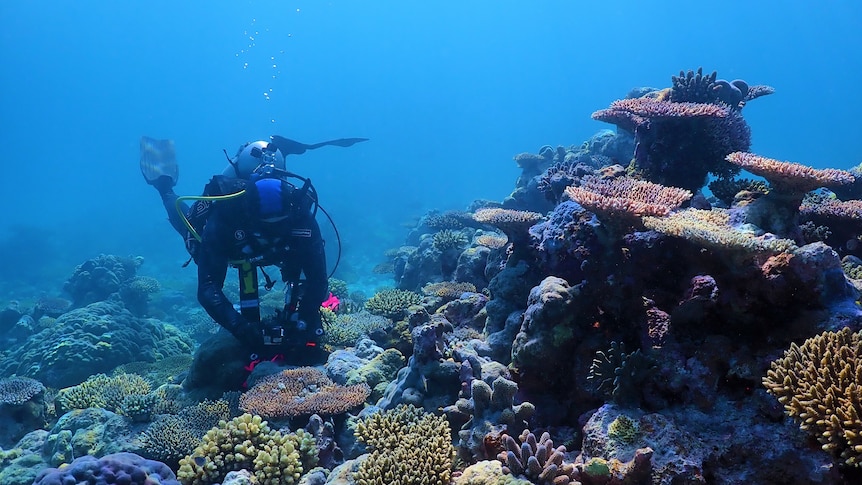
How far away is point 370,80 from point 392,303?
186m

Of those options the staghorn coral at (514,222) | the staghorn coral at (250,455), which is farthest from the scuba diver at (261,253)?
the staghorn coral at (514,222)

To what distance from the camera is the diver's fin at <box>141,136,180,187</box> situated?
13102 millimetres

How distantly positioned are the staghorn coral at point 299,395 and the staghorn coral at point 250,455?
0.47 meters

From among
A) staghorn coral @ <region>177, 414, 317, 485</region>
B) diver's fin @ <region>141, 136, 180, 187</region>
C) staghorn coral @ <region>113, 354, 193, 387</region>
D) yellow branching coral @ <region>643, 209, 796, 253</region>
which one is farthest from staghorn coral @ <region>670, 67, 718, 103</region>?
diver's fin @ <region>141, 136, 180, 187</region>

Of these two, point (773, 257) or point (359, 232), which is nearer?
point (773, 257)

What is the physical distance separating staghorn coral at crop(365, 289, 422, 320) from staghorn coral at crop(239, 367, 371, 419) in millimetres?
2655

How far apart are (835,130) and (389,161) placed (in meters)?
122

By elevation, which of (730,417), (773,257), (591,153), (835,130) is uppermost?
(835,130)

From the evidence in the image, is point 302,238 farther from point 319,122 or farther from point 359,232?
point 319,122

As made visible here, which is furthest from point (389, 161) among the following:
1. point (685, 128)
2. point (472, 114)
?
point (685, 128)

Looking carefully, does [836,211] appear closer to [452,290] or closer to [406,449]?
[452,290]

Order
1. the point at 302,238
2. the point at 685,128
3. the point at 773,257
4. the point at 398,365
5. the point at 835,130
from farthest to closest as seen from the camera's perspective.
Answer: the point at 835,130 < the point at 302,238 < the point at 398,365 < the point at 685,128 < the point at 773,257

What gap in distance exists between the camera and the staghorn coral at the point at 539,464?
2.89 metres

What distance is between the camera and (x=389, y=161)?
131m
